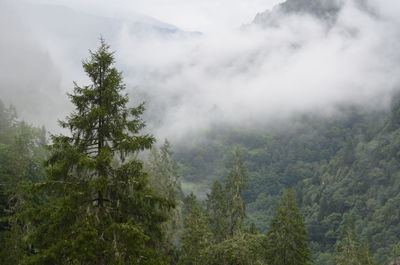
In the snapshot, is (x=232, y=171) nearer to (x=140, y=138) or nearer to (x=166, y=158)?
(x=166, y=158)

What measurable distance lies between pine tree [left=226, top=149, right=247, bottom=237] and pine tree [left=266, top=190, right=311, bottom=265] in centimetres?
441

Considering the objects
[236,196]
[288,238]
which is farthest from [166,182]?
[288,238]

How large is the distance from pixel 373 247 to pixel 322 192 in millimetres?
59694

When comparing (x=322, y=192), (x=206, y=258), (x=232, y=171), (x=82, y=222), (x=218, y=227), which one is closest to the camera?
(x=82, y=222)

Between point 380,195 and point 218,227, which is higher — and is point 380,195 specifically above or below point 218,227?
above

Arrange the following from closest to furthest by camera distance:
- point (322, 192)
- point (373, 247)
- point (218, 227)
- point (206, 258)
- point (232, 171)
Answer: point (206, 258)
point (232, 171)
point (218, 227)
point (373, 247)
point (322, 192)

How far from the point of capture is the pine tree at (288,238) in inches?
1537

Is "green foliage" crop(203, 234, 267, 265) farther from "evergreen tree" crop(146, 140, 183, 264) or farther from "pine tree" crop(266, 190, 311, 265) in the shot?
"evergreen tree" crop(146, 140, 183, 264)

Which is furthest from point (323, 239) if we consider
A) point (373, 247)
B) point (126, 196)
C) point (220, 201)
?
point (126, 196)

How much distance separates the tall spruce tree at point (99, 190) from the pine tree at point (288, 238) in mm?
25886

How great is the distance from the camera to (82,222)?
13.8 m

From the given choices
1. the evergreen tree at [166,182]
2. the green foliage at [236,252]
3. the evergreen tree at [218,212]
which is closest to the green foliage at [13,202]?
the evergreen tree at [166,182]

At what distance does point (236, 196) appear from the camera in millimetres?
44281

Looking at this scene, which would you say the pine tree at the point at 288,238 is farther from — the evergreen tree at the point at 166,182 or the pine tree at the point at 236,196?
the evergreen tree at the point at 166,182
